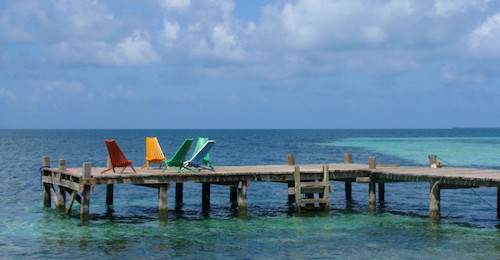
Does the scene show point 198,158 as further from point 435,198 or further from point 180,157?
point 435,198

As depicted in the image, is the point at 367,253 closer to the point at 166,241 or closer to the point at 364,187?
the point at 166,241

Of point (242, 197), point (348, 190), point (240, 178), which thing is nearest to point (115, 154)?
point (240, 178)

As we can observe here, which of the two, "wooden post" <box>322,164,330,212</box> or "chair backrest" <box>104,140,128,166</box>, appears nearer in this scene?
"chair backrest" <box>104,140,128,166</box>

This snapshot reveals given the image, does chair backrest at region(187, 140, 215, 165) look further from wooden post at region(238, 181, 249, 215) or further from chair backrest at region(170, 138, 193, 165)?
wooden post at region(238, 181, 249, 215)

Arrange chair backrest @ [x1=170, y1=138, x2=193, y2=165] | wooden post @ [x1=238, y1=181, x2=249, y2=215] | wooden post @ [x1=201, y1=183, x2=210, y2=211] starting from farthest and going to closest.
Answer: wooden post @ [x1=201, y1=183, x2=210, y2=211] < wooden post @ [x1=238, y1=181, x2=249, y2=215] < chair backrest @ [x1=170, y1=138, x2=193, y2=165]

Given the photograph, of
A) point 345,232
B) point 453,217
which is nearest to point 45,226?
point 345,232

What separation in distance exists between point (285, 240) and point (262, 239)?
686 millimetres

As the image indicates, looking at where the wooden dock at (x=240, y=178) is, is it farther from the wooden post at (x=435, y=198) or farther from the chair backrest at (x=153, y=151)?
the chair backrest at (x=153, y=151)

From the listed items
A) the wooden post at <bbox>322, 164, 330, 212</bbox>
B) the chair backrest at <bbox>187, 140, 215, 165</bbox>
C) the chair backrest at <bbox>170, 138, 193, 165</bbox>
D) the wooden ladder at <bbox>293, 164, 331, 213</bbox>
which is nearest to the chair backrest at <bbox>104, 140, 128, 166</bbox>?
the chair backrest at <bbox>170, 138, 193, 165</bbox>

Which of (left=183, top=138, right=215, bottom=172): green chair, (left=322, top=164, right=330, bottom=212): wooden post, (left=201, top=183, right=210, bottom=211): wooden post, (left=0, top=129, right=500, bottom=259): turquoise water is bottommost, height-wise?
(left=0, top=129, right=500, bottom=259): turquoise water

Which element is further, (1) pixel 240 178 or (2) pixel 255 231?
(1) pixel 240 178

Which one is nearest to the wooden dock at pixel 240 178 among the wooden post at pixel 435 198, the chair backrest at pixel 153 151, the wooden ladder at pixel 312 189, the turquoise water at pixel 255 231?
the wooden post at pixel 435 198

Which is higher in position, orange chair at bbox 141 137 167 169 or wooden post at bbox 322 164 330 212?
orange chair at bbox 141 137 167 169

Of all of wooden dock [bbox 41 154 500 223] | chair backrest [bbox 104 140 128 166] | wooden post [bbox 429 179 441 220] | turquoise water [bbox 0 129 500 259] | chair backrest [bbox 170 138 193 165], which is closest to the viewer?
turquoise water [bbox 0 129 500 259]
